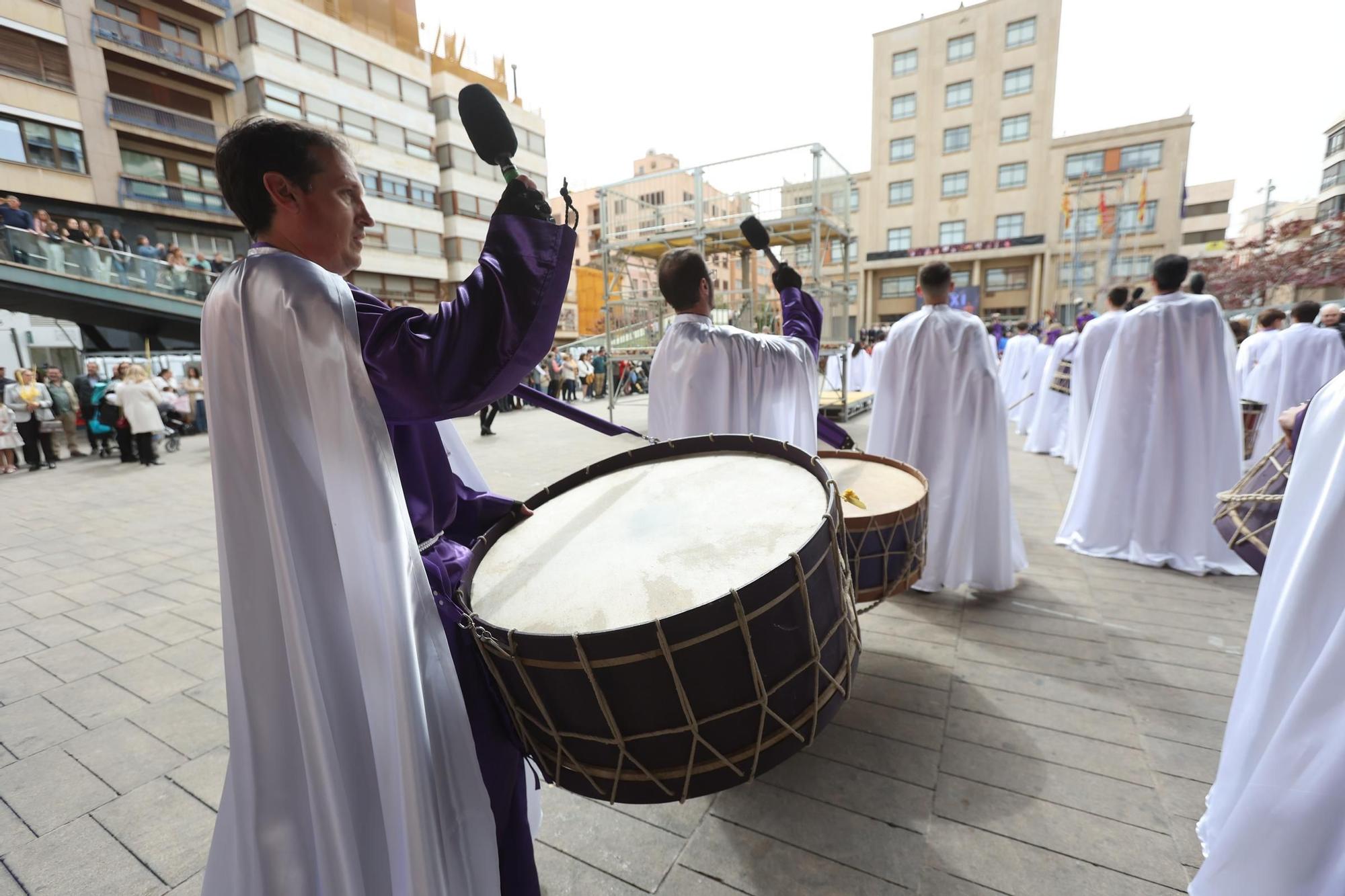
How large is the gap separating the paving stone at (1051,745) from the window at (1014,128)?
4026 centimetres

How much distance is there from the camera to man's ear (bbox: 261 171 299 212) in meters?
1.19

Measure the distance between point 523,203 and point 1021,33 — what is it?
4342 cm

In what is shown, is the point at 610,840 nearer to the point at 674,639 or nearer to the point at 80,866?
the point at 674,639

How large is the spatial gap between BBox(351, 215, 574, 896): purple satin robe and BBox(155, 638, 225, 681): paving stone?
248 cm

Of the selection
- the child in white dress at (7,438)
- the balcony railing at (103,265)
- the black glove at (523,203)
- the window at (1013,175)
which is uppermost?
the window at (1013,175)

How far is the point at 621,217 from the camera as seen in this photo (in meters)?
11.1

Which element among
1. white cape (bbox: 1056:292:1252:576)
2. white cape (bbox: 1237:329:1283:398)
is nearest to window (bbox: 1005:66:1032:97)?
white cape (bbox: 1237:329:1283:398)

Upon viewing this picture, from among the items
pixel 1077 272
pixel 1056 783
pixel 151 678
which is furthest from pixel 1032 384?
pixel 1077 272

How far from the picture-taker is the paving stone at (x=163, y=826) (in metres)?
1.89

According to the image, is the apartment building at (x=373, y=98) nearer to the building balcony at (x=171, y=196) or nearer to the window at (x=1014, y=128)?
the building balcony at (x=171, y=196)

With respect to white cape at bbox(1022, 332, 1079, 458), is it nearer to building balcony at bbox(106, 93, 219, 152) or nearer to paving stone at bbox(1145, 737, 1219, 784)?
paving stone at bbox(1145, 737, 1219, 784)

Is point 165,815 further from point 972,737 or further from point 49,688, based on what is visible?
point 972,737

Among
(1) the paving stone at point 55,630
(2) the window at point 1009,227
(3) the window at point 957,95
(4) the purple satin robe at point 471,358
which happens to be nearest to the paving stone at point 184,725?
(1) the paving stone at point 55,630

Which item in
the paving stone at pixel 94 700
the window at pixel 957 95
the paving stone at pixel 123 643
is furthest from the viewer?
the window at pixel 957 95
